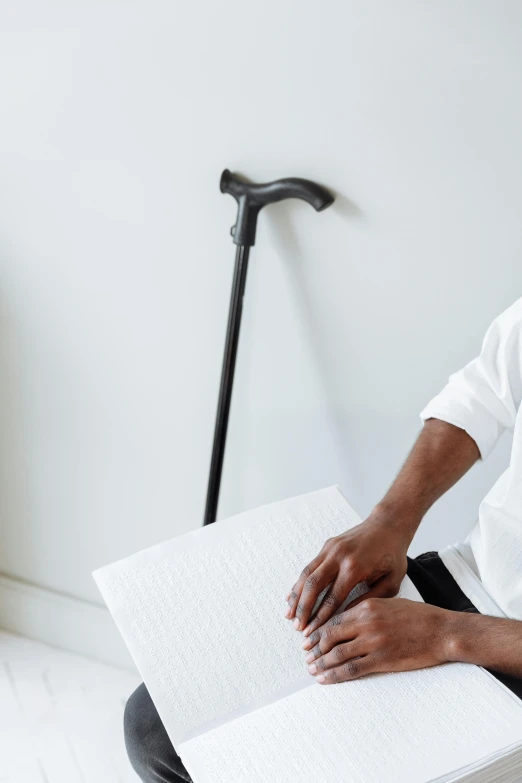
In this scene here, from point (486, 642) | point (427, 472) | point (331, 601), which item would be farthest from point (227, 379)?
point (486, 642)

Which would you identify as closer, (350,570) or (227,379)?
(350,570)

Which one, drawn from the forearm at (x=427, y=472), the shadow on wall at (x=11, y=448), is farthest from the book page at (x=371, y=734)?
the shadow on wall at (x=11, y=448)

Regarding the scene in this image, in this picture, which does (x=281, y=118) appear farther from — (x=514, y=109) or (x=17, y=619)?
(x=17, y=619)

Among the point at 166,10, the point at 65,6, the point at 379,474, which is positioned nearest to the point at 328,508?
the point at 379,474

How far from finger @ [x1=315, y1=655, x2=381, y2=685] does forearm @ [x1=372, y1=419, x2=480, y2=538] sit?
0.20 meters

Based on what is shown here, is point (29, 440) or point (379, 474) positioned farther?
point (29, 440)

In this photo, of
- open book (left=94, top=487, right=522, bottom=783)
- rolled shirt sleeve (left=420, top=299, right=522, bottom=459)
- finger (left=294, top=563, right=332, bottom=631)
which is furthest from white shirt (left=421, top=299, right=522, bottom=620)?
finger (left=294, top=563, right=332, bottom=631)

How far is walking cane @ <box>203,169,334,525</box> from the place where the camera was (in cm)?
111

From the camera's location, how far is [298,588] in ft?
2.71

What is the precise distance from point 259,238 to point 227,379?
219 mm

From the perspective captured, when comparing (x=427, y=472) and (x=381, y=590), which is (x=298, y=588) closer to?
(x=381, y=590)

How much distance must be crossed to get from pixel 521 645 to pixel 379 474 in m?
0.53

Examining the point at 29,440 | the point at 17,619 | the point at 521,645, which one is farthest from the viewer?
the point at 17,619

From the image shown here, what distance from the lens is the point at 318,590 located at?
Result: 82 centimetres
